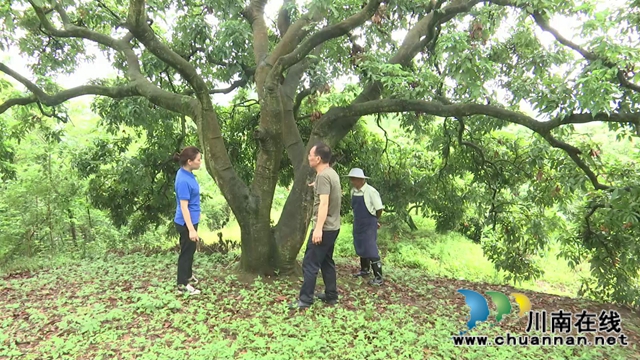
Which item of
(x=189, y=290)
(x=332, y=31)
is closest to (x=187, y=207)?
(x=189, y=290)

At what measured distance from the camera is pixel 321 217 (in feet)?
13.2

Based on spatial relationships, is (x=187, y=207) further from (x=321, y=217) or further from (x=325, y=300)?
(x=325, y=300)

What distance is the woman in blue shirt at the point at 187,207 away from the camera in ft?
14.5

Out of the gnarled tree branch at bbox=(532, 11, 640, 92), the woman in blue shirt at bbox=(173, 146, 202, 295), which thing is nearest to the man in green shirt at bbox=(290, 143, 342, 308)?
the woman in blue shirt at bbox=(173, 146, 202, 295)

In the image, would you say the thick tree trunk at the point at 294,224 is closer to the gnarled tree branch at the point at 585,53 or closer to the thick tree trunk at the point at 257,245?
the thick tree trunk at the point at 257,245

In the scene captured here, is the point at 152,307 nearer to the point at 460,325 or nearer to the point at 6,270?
the point at 460,325

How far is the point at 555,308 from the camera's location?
5098 mm

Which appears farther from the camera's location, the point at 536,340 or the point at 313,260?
the point at 313,260

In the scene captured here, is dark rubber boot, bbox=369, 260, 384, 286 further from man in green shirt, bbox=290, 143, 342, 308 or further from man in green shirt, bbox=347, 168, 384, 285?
man in green shirt, bbox=290, 143, 342, 308

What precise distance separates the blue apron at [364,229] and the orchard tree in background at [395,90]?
714 mm

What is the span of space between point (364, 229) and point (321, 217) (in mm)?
1575

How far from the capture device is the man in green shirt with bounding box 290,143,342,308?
4.02 metres

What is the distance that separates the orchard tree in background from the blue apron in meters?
0.71

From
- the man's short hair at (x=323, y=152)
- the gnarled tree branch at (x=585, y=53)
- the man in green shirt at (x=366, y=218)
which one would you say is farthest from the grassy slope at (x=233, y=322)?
the gnarled tree branch at (x=585, y=53)
